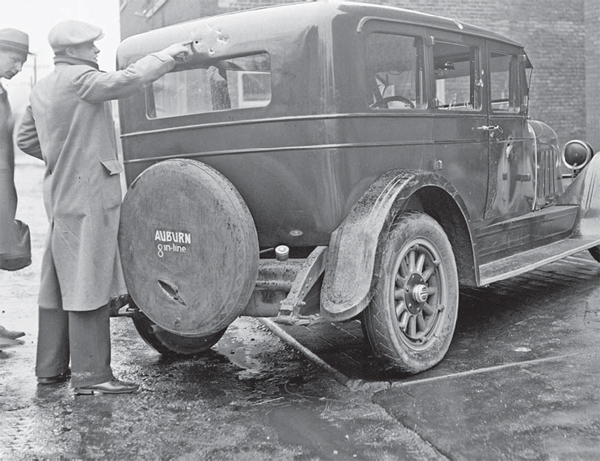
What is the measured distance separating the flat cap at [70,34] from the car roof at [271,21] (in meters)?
0.46

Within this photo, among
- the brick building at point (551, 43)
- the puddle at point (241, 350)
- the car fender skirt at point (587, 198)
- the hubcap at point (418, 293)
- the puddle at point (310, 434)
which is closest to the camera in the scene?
the puddle at point (310, 434)

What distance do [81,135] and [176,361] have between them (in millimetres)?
1593

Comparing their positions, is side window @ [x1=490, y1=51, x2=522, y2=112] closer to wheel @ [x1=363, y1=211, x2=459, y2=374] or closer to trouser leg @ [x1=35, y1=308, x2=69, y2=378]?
wheel @ [x1=363, y1=211, x2=459, y2=374]

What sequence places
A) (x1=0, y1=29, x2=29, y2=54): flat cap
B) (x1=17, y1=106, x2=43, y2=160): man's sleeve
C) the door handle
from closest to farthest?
(x1=17, y1=106, x2=43, y2=160): man's sleeve → (x1=0, y1=29, x2=29, y2=54): flat cap → the door handle

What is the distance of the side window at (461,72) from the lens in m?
4.87

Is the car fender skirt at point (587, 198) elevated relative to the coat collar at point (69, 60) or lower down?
lower down

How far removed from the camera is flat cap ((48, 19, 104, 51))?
3973 millimetres

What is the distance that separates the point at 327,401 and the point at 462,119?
2067mm

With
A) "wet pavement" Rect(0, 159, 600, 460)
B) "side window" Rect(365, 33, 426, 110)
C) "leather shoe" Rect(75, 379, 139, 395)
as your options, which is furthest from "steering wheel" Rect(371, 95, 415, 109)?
"leather shoe" Rect(75, 379, 139, 395)

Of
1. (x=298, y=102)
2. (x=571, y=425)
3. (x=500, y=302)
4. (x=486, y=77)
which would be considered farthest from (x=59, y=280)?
(x=500, y=302)

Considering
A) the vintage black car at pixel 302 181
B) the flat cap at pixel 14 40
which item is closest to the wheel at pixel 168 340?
the vintage black car at pixel 302 181

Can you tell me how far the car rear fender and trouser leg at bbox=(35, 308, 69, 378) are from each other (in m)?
1.57

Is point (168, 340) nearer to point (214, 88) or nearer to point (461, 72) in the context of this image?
point (214, 88)

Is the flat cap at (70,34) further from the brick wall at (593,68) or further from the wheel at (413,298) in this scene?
the brick wall at (593,68)
